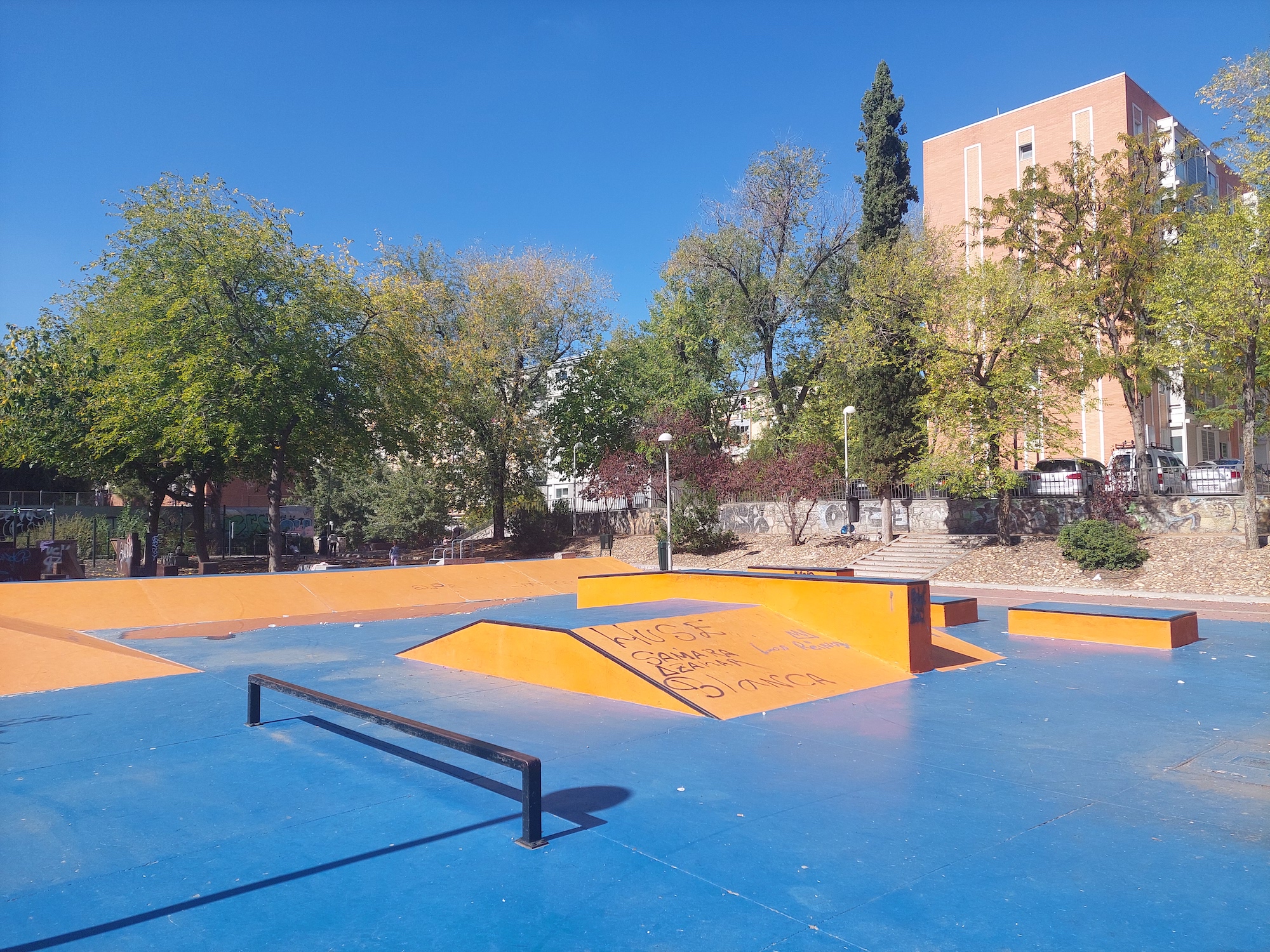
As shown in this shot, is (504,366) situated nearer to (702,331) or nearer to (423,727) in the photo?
(702,331)

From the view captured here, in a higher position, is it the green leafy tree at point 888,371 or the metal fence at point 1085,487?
the green leafy tree at point 888,371

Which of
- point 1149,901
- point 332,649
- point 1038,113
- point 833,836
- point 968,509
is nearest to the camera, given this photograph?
point 1149,901

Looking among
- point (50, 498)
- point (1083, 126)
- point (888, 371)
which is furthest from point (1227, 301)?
point (50, 498)

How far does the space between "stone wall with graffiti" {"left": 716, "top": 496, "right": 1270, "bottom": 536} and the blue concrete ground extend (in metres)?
16.0

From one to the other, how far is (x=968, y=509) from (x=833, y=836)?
24.4 meters

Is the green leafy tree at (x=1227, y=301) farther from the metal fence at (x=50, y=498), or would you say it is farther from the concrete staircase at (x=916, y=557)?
the metal fence at (x=50, y=498)

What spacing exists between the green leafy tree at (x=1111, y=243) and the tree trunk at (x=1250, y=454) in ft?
11.2

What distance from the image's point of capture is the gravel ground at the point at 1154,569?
60.7 ft

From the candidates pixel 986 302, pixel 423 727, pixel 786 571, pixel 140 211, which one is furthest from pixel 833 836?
pixel 140 211

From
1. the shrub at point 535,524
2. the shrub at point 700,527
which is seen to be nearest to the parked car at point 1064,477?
the shrub at point 700,527

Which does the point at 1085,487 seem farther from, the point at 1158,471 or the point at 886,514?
the point at 886,514

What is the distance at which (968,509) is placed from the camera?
26.7 meters

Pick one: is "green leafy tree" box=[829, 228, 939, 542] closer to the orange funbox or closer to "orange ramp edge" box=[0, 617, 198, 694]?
the orange funbox

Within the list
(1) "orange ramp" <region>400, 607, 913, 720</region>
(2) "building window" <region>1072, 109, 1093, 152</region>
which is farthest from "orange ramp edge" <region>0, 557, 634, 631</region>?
(2) "building window" <region>1072, 109, 1093, 152</region>
